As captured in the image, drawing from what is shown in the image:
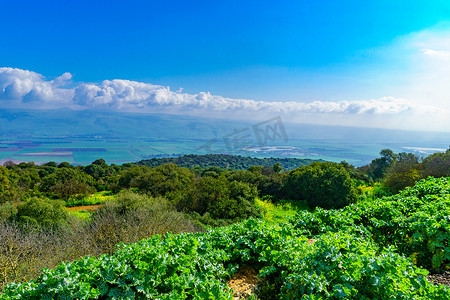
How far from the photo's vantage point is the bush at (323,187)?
19.5m

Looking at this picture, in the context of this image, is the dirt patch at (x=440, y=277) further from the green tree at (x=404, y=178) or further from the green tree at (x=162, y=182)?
the green tree at (x=162, y=182)

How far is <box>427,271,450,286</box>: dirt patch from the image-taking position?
406 cm

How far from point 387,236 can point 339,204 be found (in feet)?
49.7

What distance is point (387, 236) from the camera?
5555mm

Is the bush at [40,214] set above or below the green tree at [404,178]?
below

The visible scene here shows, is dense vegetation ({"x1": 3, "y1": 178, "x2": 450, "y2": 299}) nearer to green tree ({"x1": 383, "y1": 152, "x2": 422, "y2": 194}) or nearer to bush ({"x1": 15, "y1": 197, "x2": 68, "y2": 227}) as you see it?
bush ({"x1": 15, "y1": 197, "x2": 68, "y2": 227})

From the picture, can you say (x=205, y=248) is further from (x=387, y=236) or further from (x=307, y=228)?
(x=387, y=236)

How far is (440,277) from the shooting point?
4.23 meters

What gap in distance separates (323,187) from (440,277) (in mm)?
16319

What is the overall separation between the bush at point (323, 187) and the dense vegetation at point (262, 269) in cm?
1516

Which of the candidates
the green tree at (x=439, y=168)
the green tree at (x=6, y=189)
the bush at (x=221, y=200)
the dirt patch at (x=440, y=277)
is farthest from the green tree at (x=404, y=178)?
the green tree at (x=6, y=189)

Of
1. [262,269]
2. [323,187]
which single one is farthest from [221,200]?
[262,269]

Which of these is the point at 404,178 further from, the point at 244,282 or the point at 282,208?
the point at 244,282

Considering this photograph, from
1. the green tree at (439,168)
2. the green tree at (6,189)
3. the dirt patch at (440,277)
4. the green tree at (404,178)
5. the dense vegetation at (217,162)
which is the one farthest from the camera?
the dense vegetation at (217,162)
